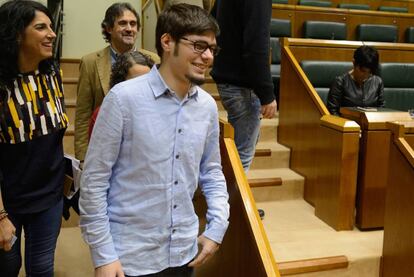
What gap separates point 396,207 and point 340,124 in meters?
0.44

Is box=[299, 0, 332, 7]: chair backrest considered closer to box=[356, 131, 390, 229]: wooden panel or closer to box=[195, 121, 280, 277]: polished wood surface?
box=[356, 131, 390, 229]: wooden panel

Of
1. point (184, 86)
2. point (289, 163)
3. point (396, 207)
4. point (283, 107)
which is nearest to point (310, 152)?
point (289, 163)

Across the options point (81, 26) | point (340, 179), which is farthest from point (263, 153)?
point (81, 26)

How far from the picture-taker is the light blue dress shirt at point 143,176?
0.80m

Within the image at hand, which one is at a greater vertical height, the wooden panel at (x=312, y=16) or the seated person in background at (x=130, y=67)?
the wooden panel at (x=312, y=16)

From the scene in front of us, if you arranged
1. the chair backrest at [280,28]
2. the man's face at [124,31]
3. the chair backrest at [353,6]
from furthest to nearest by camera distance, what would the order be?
the chair backrest at [353,6] < the chair backrest at [280,28] < the man's face at [124,31]

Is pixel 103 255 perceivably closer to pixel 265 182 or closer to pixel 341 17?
pixel 265 182

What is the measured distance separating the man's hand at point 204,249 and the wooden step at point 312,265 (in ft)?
2.79

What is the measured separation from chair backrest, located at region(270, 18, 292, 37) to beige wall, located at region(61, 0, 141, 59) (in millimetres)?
1762

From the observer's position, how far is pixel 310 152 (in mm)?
2355

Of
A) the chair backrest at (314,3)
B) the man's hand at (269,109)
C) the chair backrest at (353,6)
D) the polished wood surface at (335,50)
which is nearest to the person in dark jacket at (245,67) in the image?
the man's hand at (269,109)

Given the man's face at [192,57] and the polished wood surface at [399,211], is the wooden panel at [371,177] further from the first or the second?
the man's face at [192,57]

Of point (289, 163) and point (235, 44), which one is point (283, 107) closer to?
point (289, 163)

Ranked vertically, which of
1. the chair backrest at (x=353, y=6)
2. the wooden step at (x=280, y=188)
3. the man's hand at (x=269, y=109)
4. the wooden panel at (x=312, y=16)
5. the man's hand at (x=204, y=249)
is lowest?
the wooden step at (x=280, y=188)
